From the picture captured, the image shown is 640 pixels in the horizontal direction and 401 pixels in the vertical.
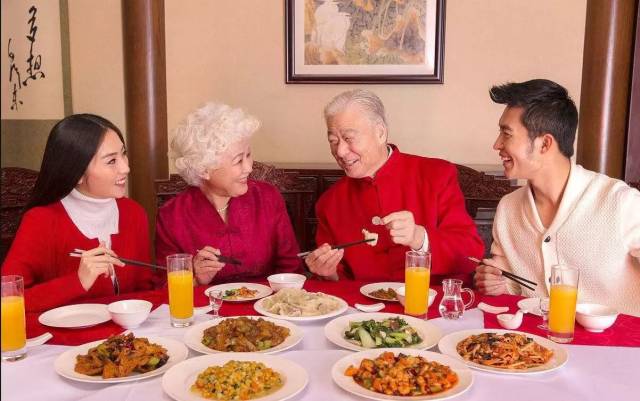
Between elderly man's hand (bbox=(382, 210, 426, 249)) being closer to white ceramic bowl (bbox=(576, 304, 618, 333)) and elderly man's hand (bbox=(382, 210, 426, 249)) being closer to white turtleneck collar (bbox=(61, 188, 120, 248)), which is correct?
white ceramic bowl (bbox=(576, 304, 618, 333))

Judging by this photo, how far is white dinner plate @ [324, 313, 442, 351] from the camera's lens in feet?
4.63

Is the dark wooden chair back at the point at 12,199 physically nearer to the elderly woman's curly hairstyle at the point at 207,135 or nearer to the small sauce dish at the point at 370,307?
the elderly woman's curly hairstyle at the point at 207,135

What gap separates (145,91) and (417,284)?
2.75 meters

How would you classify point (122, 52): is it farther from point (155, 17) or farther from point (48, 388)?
point (48, 388)

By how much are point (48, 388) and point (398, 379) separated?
0.73 meters

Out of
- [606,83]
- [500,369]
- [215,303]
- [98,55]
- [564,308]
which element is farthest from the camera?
[98,55]

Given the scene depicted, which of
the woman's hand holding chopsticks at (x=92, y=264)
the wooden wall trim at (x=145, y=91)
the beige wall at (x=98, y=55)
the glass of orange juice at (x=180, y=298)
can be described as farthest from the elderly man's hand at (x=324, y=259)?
the beige wall at (x=98, y=55)

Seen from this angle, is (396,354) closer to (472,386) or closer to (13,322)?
(472,386)

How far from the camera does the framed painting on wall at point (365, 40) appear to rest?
12.0 ft

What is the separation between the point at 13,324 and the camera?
1324 millimetres

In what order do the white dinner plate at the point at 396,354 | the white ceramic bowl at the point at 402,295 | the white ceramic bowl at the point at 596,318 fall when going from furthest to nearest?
the white ceramic bowl at the point at 402,295 → the white ceramic bowl at the point at 596,318 → the white dinner plate at the point at 396,354

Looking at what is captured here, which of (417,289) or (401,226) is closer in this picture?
(417,289)

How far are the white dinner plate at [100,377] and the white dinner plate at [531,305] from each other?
3.17 feet

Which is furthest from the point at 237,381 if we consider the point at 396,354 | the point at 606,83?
the point at 606,83
